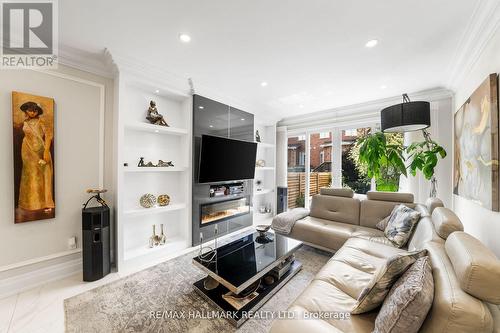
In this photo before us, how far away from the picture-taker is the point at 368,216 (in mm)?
2949

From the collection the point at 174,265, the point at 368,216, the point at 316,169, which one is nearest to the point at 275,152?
the point at 316,169

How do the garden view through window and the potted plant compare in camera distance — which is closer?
the potted plant

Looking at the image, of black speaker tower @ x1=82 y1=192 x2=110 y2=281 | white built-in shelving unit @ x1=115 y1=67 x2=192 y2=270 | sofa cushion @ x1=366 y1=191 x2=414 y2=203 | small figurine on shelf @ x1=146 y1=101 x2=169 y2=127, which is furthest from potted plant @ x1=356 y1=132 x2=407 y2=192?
black speaker tower @ x1=82 y1=192 x2=110 y2=281

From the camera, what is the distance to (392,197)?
2.92m

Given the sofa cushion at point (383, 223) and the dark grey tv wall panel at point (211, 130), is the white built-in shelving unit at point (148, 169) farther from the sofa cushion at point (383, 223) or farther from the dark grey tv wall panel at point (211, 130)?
the sofa cushion at point (383, 223)

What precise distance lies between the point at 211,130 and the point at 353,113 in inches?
117

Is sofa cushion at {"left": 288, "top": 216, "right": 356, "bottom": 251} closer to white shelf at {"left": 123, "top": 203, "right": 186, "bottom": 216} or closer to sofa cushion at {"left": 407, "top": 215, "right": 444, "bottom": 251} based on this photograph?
sofa cushion at {"left": 407, "top": 215, "right": 444, "bottom": 251}

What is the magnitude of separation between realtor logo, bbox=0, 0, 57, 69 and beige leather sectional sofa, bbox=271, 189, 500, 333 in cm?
308

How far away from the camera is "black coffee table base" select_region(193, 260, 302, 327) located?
1.68 m

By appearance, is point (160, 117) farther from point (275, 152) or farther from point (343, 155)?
point (343, 155)

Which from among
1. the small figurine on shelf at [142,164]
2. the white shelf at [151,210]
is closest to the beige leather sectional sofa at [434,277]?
the white shelf at [151,210]

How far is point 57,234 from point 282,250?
2.64 metres

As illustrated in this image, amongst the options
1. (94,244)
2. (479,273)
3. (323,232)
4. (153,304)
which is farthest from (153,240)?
(479,273)

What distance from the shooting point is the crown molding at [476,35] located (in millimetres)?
1588
